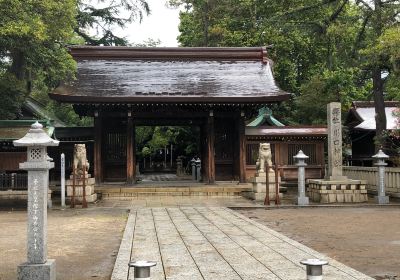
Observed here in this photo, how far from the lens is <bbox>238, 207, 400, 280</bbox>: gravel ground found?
260 inches

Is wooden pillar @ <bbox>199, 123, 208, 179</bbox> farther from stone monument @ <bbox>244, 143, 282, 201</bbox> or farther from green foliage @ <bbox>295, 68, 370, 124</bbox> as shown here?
green foliage @ <bbox>295, 68, 370, 124</bbox>

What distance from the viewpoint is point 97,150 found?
1972cm

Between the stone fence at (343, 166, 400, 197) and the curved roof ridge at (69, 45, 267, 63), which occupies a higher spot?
the curved roof ridge at (69, 45, 267, 63)

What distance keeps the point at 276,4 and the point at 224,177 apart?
14146 mm

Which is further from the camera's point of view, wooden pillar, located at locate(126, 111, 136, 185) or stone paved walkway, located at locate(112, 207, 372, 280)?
wooden pillar, located at locate(126, 111, 136, 185)

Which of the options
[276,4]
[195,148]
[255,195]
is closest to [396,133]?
[255,195]

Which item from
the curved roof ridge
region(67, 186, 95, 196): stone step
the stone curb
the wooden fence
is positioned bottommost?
the stone curb

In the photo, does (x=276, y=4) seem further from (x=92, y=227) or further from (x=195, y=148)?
(x=92, y=227)

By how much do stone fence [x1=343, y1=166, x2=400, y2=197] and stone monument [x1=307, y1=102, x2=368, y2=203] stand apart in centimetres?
128

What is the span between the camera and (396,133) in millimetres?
19906

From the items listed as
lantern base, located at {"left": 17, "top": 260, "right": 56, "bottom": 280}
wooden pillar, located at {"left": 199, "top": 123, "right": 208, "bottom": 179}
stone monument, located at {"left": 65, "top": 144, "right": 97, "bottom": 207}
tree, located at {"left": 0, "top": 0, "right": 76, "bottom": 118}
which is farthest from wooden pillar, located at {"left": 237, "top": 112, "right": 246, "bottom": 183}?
lantern base, located at {"left": 17, "top": 260, "right": 56, "bottom": 280}

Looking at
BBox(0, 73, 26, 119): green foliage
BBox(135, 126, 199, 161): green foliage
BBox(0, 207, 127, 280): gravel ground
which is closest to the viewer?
BBox(0, 207, 127, 280): gravel ground

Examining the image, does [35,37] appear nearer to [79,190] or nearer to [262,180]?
[79,190]

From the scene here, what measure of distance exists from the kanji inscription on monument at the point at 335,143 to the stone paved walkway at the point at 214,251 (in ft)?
20.5
